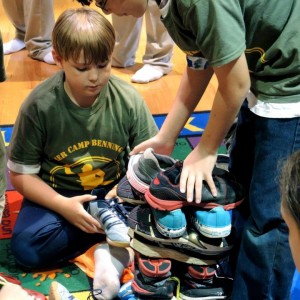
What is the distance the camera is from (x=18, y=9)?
2791 mm

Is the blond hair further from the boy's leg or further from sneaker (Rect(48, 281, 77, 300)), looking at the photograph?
sneaker (Rect(48, 281, 77, 300))

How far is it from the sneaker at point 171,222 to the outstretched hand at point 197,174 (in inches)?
1.8

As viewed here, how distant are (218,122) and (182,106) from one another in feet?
0.62

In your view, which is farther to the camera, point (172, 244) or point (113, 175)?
point (113, 175)

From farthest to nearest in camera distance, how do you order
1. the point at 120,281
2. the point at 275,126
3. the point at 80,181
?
the point at 80,181 → the point at 120,281 → the point at 275,126

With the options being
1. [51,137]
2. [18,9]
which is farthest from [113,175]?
[18,9]

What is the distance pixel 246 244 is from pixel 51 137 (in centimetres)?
60

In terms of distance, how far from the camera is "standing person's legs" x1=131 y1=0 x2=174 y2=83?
2.46m

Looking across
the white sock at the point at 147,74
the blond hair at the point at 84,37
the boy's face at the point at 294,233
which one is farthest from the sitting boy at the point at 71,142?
the white sock at the point at 147,74

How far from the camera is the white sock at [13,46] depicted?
2.77m

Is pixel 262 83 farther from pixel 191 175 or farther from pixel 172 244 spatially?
pixel 172 244

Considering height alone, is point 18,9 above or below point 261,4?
below

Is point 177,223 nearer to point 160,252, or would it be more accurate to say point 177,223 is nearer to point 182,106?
point 160,252

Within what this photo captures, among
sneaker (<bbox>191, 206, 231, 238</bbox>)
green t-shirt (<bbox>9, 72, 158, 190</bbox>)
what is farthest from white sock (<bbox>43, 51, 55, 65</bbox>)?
sneaker (<bbox>191, 206, 231, 238</bbox>)
